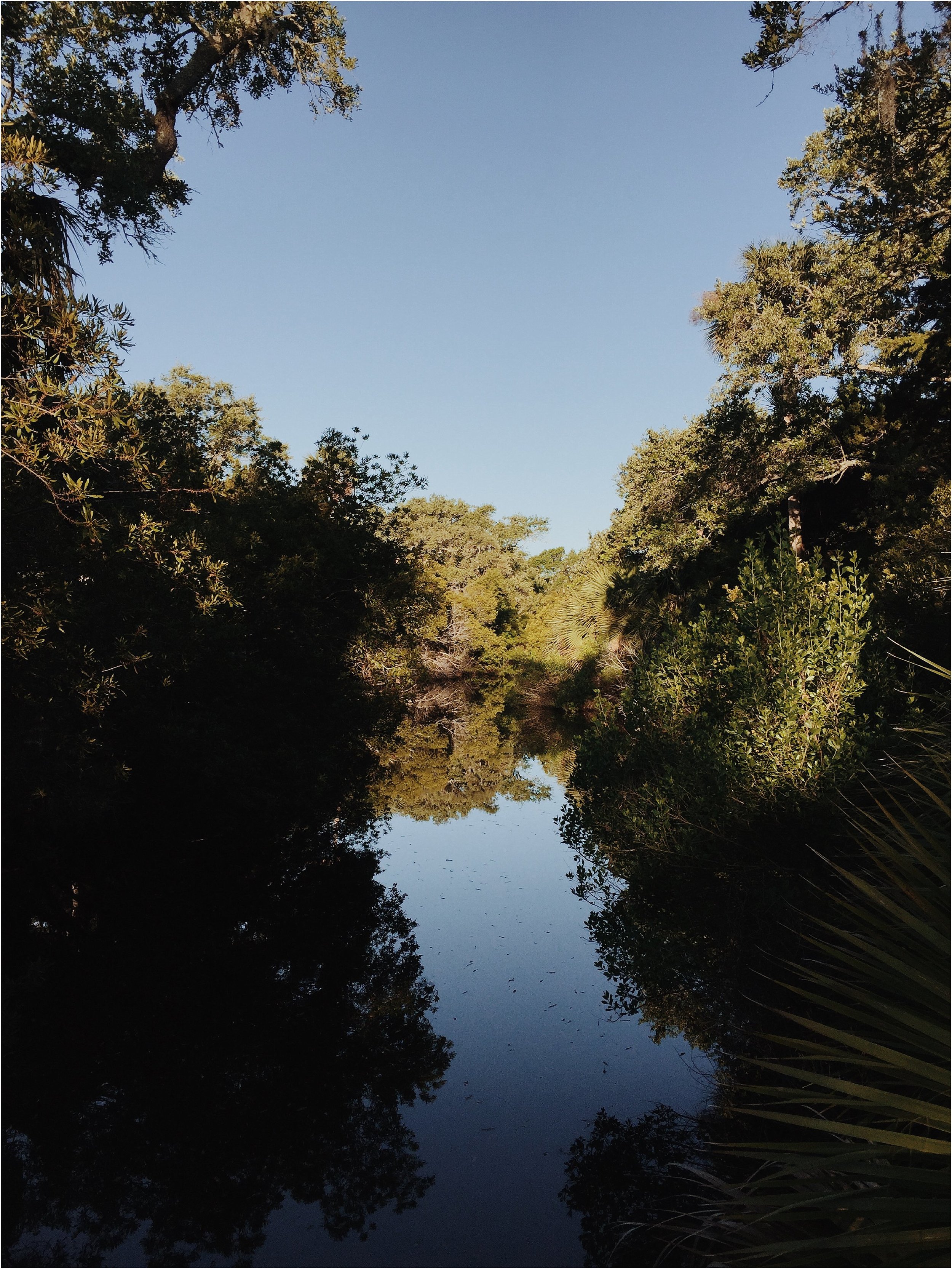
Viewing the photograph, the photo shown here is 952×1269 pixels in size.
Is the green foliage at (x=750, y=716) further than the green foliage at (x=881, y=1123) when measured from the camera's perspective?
Yes

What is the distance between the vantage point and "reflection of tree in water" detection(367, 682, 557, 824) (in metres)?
14.6

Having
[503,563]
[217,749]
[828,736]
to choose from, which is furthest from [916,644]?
[503,563]

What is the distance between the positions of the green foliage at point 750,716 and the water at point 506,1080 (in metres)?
1.56

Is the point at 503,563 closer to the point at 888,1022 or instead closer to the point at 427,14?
the point at 427,14

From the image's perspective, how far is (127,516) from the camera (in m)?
6.68

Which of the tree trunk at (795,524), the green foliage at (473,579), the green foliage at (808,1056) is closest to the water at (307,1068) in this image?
the green foliage at (808,1056)

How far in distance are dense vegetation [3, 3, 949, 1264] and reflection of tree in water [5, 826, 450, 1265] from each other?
0.10 ft

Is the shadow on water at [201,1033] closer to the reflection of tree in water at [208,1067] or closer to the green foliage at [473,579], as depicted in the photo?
the reflection of tree in water at [208,1067]

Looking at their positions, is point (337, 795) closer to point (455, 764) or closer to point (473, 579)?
point (455, 764)

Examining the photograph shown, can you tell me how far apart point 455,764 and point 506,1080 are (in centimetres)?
1271

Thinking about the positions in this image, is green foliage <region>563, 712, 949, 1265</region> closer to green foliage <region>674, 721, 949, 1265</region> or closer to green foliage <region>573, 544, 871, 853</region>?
green foliage <region>674, 721, 949, 1265</region>

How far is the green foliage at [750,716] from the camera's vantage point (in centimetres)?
590

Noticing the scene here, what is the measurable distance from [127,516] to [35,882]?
4.20m

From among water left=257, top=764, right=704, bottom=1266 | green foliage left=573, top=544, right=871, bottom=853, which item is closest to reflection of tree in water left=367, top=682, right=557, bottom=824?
water left=257, top=764, right=704, bottom=1266
